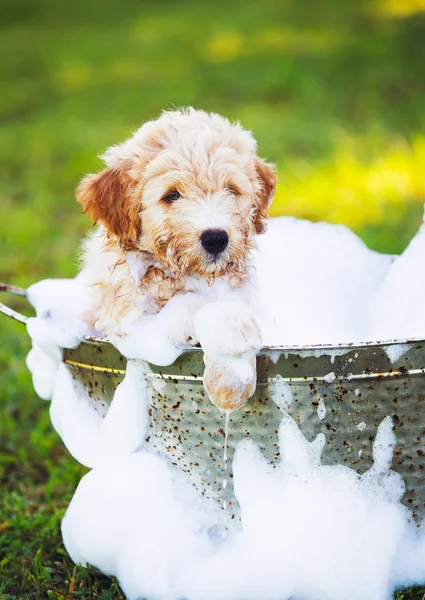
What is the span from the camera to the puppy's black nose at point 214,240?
2.34 meters

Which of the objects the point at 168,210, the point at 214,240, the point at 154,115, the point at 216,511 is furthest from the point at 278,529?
the point at 154,115

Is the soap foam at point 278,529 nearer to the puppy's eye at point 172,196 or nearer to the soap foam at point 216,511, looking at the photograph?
the soap foam at point 216,511

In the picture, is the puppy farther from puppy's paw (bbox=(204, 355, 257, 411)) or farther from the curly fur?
puppy's paw (bbox=(204, 355, 257, 411))

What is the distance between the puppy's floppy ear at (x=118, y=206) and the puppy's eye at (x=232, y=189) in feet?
0.95

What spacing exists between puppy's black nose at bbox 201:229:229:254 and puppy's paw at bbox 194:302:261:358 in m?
0.19

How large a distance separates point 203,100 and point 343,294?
679 centimetres

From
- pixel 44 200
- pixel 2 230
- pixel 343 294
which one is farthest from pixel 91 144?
pixel 343 294

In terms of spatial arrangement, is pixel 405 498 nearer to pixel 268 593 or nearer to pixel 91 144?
pixel 268 593

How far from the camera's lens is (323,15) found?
1250 cm

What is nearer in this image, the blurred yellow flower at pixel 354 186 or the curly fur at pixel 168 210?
the curly fur at pixel 168 210

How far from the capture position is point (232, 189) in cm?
251

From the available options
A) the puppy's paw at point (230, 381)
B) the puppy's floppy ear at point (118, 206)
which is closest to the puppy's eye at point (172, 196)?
the puppy's floppy ear at point (118, 206)

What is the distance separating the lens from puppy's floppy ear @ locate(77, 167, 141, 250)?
2496mm

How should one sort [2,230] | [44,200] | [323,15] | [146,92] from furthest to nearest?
[323,15], [146,92], [44,200], [2,230]
